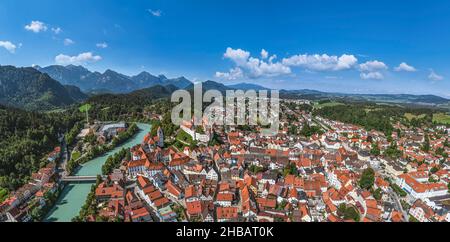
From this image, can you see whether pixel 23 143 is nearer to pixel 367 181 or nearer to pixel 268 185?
pixel 268 185

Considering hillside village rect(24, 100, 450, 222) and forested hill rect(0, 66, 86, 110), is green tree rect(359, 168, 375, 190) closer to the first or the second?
hillside village rect(24, 100, 450, 222)

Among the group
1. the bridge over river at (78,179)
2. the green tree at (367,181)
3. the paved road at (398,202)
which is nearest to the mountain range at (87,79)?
the bridge over river at (78,179)

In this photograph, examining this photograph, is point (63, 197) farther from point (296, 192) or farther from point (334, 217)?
point (334, 217)

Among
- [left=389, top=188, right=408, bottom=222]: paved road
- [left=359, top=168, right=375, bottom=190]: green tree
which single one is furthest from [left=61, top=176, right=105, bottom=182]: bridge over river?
[left=389, top=188, right=408, bottom=222]: paved road

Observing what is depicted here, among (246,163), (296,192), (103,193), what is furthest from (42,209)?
(296,192)

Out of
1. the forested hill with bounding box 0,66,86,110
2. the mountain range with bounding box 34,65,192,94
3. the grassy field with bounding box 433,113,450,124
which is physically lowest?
the grassy field with bounding box 433,113,450,124

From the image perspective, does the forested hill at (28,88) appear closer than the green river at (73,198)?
No

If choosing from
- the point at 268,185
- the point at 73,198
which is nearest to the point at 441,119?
the point at 268,185

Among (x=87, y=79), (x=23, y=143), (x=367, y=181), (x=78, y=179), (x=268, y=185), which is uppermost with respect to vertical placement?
(x=87, y=79)

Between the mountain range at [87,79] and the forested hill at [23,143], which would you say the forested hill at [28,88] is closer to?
the forested hill at [23,143]

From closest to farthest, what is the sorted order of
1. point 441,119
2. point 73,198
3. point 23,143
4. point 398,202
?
point 398,202
point 73,198
point 23,143
point 441,119
